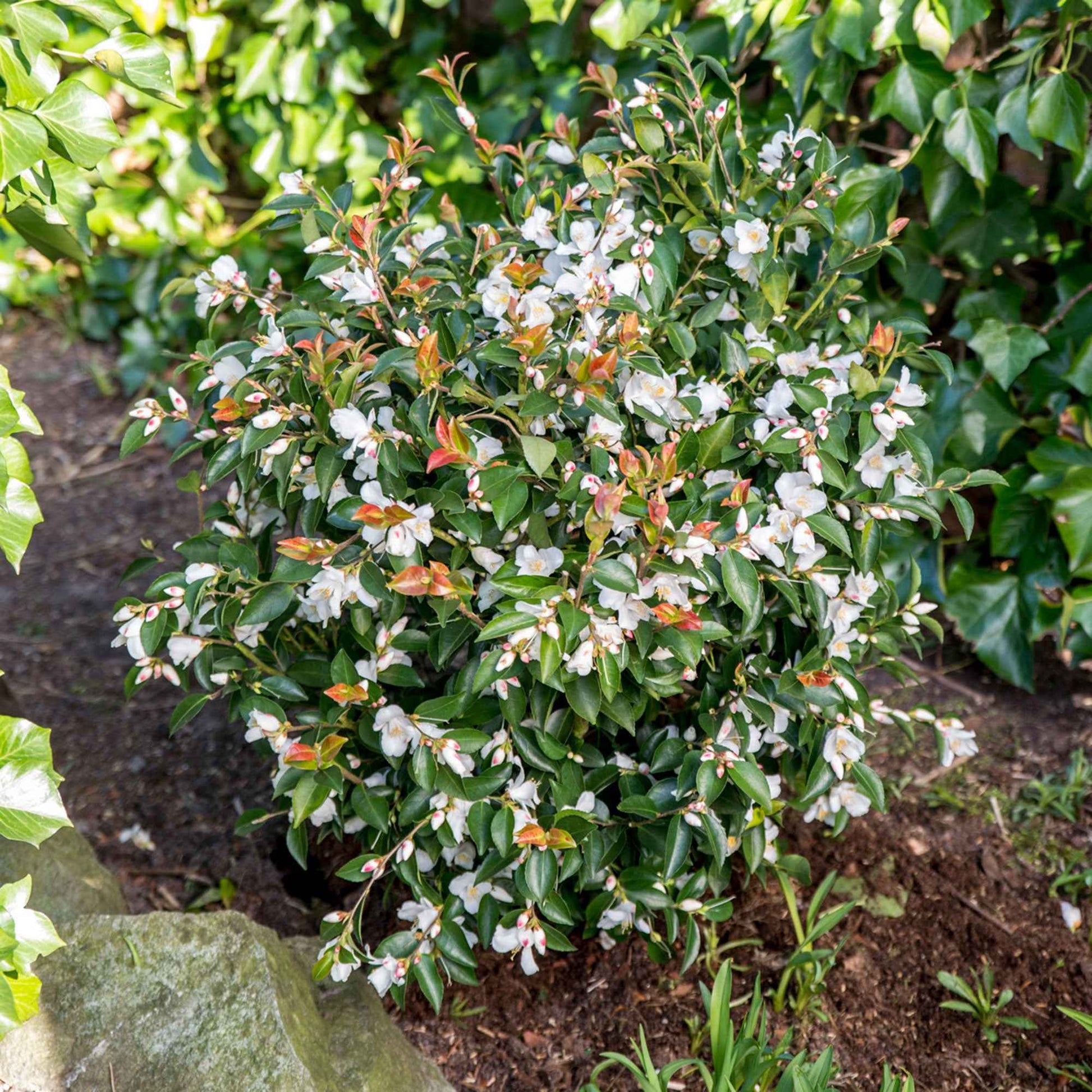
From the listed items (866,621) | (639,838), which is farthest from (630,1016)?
(866,621)

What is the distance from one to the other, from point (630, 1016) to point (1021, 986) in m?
0.65

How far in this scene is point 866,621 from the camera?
173cm

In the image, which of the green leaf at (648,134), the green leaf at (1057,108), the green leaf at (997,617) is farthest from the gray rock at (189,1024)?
the green leaf at (1057,108)

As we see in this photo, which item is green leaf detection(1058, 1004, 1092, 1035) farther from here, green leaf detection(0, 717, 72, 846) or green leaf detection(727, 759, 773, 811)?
green leaf detection(0, 717, 72, 846)

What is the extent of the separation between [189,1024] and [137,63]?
1312 millimetres

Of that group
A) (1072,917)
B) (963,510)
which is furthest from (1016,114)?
(1072,917)

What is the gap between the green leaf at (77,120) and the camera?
1417mm

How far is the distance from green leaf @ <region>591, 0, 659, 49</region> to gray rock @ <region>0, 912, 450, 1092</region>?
173 cm

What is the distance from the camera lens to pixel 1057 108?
195cm

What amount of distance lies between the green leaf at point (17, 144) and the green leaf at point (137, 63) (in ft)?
0.50

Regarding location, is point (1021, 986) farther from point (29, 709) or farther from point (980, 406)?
point (29, 709)

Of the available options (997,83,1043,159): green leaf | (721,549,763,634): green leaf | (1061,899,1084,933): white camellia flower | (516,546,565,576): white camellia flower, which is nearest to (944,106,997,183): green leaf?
(997,83,1043,159): green leaf

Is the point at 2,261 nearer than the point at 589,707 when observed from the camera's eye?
No

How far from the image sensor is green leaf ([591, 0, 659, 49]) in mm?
2104
